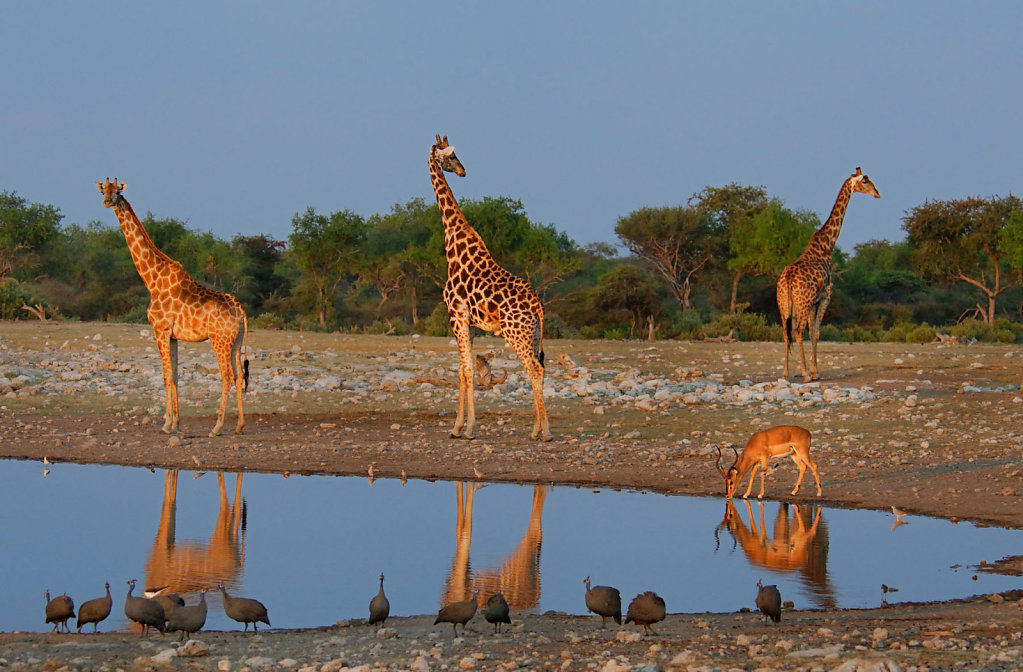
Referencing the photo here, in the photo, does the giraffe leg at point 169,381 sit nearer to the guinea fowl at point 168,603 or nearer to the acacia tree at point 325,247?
the guinea fowl at point 168,603

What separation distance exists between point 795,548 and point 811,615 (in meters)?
2.47

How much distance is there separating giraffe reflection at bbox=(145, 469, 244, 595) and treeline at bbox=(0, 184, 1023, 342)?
2897 centimetres

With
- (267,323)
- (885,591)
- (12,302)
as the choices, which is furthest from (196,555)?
(267,323)

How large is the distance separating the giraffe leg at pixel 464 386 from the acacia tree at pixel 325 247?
31673 mm

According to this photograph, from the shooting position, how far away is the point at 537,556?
10.5m

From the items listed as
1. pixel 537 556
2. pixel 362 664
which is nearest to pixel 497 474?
pixel 537 556

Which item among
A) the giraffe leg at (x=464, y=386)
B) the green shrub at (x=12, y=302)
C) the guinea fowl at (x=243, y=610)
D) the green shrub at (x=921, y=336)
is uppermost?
the green shrub at (x=12, y=302)

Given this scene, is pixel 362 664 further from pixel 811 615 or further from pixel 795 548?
pixel 795 548

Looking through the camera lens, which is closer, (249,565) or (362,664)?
(362,664)

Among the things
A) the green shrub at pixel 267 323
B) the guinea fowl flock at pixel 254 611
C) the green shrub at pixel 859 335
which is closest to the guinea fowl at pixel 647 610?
the guinea fowl flock at pixel 254 611

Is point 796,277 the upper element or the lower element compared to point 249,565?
upper

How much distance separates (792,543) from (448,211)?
8.20 metres

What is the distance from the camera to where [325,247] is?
159 feet

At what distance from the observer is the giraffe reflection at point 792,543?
370 inches
